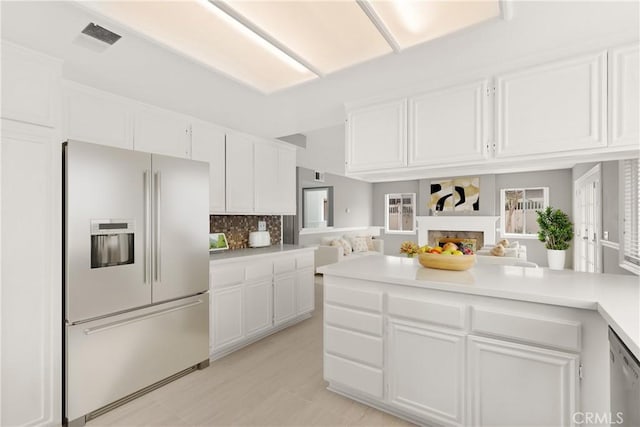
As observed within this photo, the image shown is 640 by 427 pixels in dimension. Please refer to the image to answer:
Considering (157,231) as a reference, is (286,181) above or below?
above

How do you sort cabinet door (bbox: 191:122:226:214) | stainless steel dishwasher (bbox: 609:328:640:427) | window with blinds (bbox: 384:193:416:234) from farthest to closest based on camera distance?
window with blinds (bbox: 384:193:416:234) < cabinet door (bbox: 191:122:226:214) < stainless steel dishwasher (bbox: 609:328:640:427)

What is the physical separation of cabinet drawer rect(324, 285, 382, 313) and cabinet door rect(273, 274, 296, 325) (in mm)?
1375

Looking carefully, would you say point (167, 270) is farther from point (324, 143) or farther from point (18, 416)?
point (324, 143)

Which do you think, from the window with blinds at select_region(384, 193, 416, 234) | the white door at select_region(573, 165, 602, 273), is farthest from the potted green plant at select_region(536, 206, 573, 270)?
the window with blinds at select_region(384, 193, 416, 234)

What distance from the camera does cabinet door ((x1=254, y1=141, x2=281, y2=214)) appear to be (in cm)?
376

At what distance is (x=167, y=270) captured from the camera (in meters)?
2.43

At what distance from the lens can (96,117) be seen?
7.72 feet

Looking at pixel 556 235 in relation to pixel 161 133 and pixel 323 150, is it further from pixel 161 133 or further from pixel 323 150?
pixel 161 133

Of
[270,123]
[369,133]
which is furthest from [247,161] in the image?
[369,133]

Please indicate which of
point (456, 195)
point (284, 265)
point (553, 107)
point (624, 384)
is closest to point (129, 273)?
point (284, 265)

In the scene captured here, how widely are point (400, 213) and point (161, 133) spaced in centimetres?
811

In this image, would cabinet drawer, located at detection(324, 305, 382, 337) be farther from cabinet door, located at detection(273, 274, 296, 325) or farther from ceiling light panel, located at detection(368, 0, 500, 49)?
ceiling light panel, located at detection(368, 0, 500, 49)

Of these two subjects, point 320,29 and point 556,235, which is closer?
point 320,29

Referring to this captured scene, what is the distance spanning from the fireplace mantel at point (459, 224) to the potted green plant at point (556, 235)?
113 centimetres
